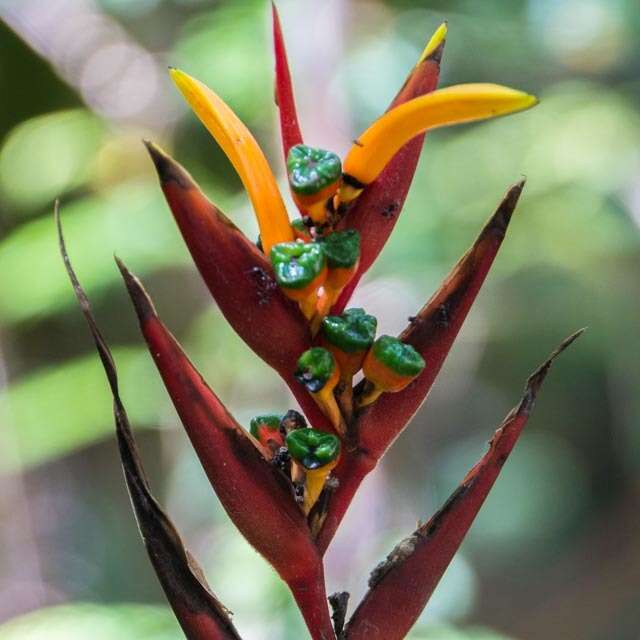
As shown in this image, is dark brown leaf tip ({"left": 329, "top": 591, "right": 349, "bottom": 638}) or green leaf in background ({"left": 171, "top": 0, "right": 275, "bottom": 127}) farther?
green leaf in background ({"left": 171, "top": 0, "right": 275, "bottom": 127})

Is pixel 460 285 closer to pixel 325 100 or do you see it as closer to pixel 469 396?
pixel 325 100

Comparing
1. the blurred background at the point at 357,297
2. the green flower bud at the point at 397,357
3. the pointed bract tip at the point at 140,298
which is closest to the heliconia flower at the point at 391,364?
the green flower bud at the point at 397,357

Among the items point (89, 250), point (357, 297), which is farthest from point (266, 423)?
point (89, 250)

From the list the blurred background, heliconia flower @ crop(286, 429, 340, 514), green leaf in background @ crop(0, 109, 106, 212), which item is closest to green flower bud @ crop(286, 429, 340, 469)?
heliconia flower @ crop(286, 429, 340, 514)

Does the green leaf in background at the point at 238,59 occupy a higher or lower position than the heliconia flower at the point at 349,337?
higher

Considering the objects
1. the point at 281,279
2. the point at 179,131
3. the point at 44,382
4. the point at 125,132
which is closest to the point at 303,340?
the point at 281,279

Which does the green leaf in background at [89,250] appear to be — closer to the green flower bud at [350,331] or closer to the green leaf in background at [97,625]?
the green leaf in background at [97,625]

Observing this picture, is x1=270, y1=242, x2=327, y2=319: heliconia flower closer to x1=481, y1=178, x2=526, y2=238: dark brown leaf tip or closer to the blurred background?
x1=481, y1=178, x2=526, y2=238: dark brown leaf tip
